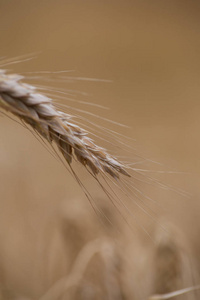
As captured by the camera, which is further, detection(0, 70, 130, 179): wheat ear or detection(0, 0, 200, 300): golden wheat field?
detection(0, 0, 200, 300): golden wheat field

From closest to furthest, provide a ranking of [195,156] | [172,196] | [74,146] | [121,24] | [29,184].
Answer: [74,146] → [29,184] → [172,196] → [195,156] → [121,24]

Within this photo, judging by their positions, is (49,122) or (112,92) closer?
(49,122)

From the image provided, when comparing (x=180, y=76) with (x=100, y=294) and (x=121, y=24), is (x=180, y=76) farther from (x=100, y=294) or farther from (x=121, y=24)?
(x=100, y=294)

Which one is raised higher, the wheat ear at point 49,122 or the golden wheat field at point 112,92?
the golden wheat field at point 112,92

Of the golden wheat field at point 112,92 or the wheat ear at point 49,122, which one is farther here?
the golden wheat field at point 112,92

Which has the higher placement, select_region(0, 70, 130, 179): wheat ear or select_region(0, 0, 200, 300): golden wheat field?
select_region(0, 0, 200, 300): golden wheat field

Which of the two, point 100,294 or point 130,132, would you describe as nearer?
point 100,294

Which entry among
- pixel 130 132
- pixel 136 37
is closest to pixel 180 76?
pixel 136 37

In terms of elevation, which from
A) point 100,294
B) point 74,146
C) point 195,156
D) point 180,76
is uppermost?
point 180,76
